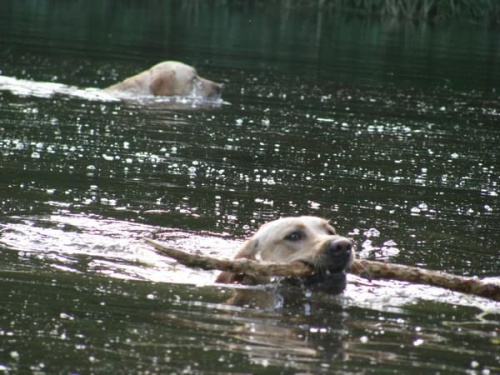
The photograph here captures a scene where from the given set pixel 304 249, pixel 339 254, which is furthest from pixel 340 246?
pixel 304 249

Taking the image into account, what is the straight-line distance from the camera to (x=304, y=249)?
8258 mm

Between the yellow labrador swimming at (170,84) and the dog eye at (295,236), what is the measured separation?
40.0 feet

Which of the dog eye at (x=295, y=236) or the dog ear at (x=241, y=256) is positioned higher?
the dog eye at (x=295, y=236)

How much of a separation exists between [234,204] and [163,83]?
1020cm

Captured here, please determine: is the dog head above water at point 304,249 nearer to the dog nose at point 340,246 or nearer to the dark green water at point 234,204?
the dog nose at point 340,246

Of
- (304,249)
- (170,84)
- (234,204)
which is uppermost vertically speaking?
(304,249)

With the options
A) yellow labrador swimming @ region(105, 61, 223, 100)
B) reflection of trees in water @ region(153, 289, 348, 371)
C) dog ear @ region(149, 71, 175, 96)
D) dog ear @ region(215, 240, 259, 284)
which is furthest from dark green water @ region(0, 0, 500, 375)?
dog ear @ region(149, 71, 175, 96)

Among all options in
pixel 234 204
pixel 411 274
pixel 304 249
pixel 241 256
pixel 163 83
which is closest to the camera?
pixel 411 274

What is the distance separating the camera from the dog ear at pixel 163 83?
21266 mm

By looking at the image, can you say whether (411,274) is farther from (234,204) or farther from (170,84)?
(170,84)

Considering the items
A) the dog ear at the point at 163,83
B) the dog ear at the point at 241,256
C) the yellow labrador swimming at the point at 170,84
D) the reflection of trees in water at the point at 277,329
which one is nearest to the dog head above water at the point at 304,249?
the dog ear at the point at 241,256

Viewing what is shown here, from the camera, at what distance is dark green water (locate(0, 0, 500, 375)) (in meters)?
6.55

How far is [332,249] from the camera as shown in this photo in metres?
7.88

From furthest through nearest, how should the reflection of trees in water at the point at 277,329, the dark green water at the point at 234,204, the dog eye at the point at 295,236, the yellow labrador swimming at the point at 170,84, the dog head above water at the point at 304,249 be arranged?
the yellow labrador swimming at the point at 170,84 < the dog eye at the point at 295,236 < the dog head above water at the point at 304,249 < the dark green water at the point at 234,204 < the reflection of trees in water at the point at 277,329
